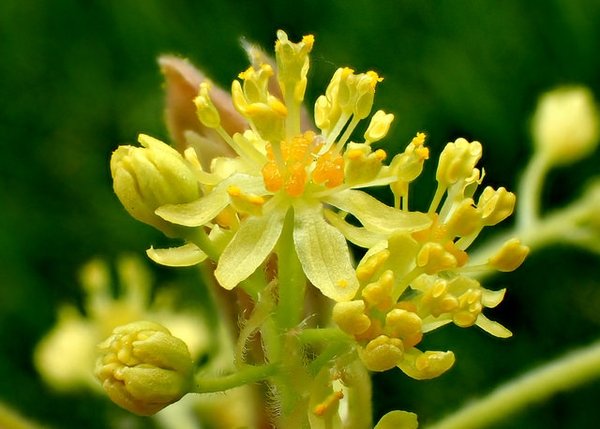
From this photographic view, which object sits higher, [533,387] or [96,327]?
[96,327]

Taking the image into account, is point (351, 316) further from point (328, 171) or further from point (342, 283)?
point (328, 171)

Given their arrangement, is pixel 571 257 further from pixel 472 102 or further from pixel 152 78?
pixel 152 78

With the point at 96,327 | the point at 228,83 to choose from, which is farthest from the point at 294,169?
the point at 228,83

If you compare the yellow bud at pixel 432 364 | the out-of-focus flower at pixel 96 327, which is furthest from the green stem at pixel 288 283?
the out-of-focus flower at pixel 96 327

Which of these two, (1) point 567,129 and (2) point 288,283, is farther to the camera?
(1) point 567,129

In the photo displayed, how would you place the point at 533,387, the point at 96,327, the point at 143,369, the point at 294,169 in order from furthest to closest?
the point at 96,327 < the point at 533,387 < the point at 294,169 < the point at 143,369

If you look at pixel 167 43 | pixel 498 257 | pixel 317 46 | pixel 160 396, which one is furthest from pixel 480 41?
pixel 160 396

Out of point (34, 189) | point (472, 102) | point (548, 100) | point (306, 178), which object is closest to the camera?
point (306, 178)
